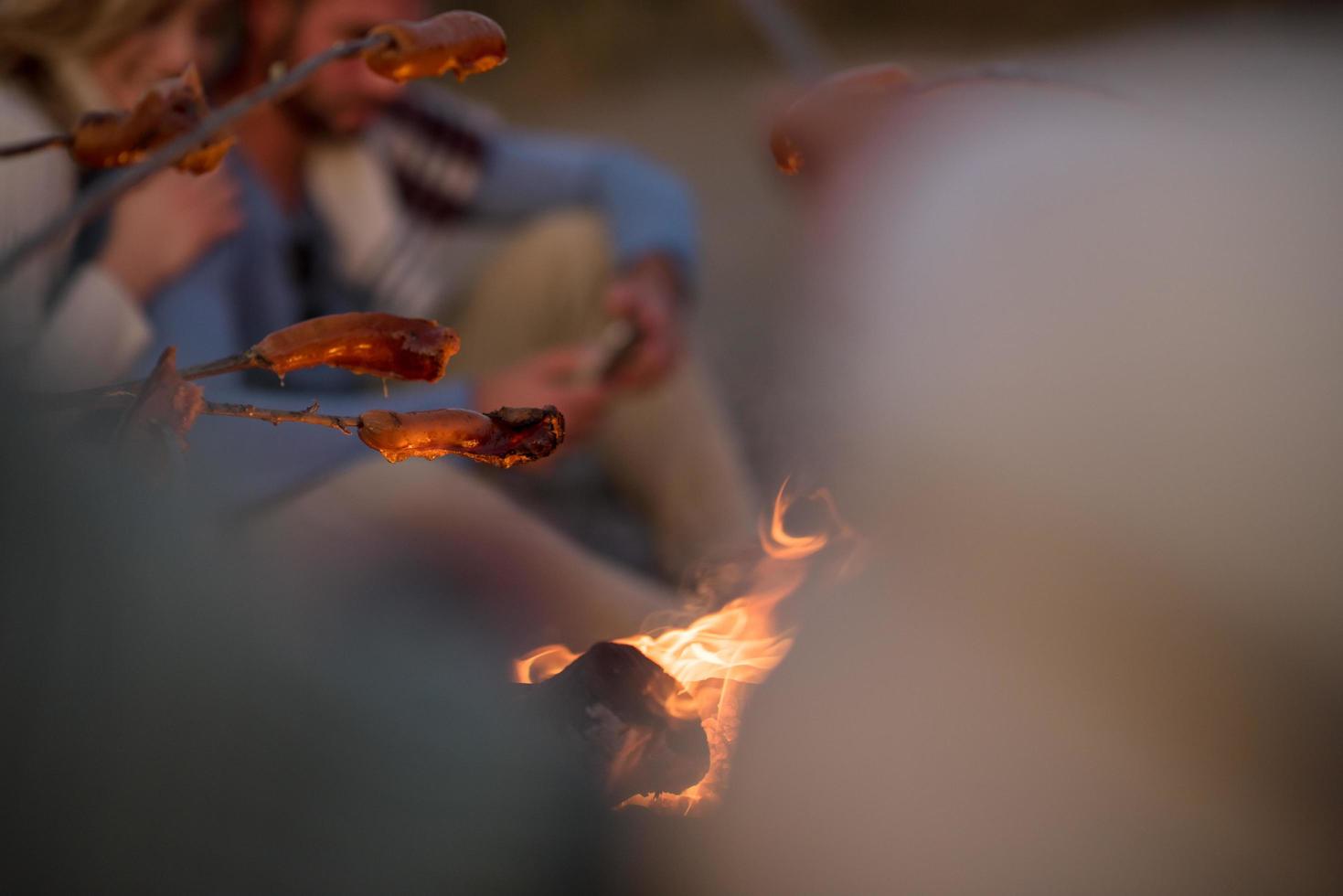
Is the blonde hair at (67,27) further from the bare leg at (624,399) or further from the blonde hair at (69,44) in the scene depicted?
the bare leg at (624,399)

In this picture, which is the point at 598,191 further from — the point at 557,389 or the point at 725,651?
the point at 725,651

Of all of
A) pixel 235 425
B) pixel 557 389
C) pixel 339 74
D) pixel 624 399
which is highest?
pixel 339 74

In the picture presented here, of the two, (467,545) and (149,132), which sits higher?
(149,132)

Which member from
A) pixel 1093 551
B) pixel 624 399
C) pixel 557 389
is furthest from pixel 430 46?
pixel 624 399

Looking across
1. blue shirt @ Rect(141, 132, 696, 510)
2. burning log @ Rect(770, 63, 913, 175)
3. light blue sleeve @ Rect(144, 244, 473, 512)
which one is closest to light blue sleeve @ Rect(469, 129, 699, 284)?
blue shirt @ Rect(141, 132, 696, 510)

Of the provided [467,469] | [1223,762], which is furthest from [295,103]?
[1223,762]

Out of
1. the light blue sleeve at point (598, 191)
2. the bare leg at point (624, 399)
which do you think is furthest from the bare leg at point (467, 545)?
the light blue sleeve at point (598, 191)
